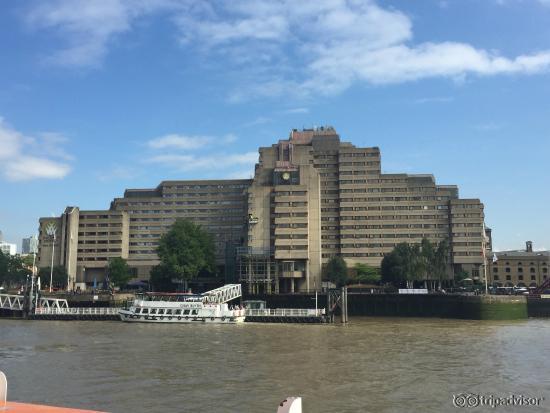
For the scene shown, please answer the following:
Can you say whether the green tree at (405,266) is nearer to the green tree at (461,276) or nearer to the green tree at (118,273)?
the green tree at (461,276)

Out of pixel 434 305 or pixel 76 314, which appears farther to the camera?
pixel 434 305

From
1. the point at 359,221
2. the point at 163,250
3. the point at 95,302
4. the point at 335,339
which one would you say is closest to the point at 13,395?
the point at 335,339

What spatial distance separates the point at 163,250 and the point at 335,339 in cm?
9411

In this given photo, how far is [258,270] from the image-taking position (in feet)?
525

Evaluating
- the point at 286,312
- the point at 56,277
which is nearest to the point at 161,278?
the point at 56,277

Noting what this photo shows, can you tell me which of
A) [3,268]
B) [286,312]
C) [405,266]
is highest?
[405,266]

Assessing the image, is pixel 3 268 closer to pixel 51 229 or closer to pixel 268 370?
pixel 51 229

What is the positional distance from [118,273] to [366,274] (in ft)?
265

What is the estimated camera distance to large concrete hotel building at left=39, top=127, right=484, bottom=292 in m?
164

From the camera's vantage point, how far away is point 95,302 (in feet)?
418

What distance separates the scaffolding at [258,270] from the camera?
516 ft

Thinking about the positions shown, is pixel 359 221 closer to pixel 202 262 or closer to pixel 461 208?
pixel 461 208

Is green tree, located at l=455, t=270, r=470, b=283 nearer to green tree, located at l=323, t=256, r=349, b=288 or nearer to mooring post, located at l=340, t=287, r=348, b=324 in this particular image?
green tree, located at l=323, t=256, r=349, b=288

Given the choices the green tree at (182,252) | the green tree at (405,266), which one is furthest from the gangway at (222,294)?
the green tree at (405,266)
